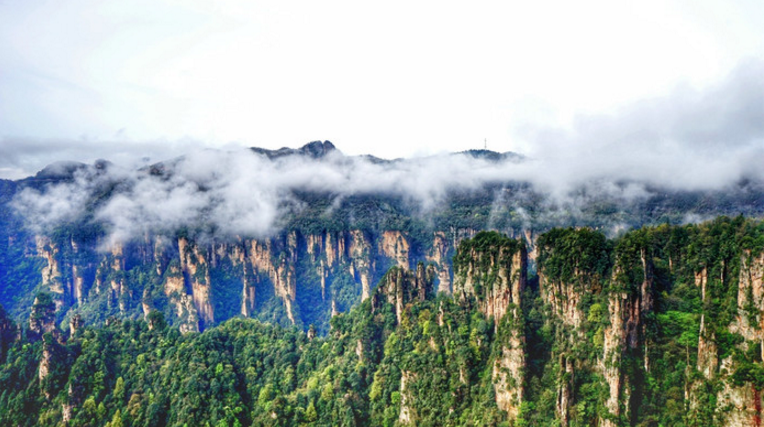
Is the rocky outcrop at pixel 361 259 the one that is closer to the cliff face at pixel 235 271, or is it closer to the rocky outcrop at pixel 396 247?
the cliff face at pixel 235 271

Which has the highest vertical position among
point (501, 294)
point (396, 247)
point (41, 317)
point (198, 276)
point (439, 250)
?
point (501, 294)

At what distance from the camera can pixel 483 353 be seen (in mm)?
56219

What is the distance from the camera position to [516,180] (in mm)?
180375

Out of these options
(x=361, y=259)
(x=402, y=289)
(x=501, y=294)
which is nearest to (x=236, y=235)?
(x=361, y=259)

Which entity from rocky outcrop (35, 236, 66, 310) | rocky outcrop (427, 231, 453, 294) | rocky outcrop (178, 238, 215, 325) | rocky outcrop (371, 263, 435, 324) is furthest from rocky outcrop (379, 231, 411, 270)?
rocky outcrop (35, 236, 66, 310)

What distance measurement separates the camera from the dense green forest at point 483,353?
131 feet

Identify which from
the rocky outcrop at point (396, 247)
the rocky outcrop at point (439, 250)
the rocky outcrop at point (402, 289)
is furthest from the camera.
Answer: the rocky outcrop at point (396, 247)

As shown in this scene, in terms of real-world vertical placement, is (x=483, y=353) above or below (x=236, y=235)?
below

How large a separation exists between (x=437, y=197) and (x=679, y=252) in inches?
5613

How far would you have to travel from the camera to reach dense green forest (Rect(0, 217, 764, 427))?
40.0 metres

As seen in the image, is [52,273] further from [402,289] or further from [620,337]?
[620,337]

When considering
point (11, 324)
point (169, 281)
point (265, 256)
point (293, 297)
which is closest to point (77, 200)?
point (169, 281)

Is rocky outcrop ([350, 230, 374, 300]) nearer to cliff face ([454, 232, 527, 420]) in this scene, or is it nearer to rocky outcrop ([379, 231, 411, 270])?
rocky outcrop ([379, 231, 411, 270])

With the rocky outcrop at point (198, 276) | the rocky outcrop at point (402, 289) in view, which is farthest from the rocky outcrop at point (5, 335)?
the rocky outcrop at point (198, 276)
